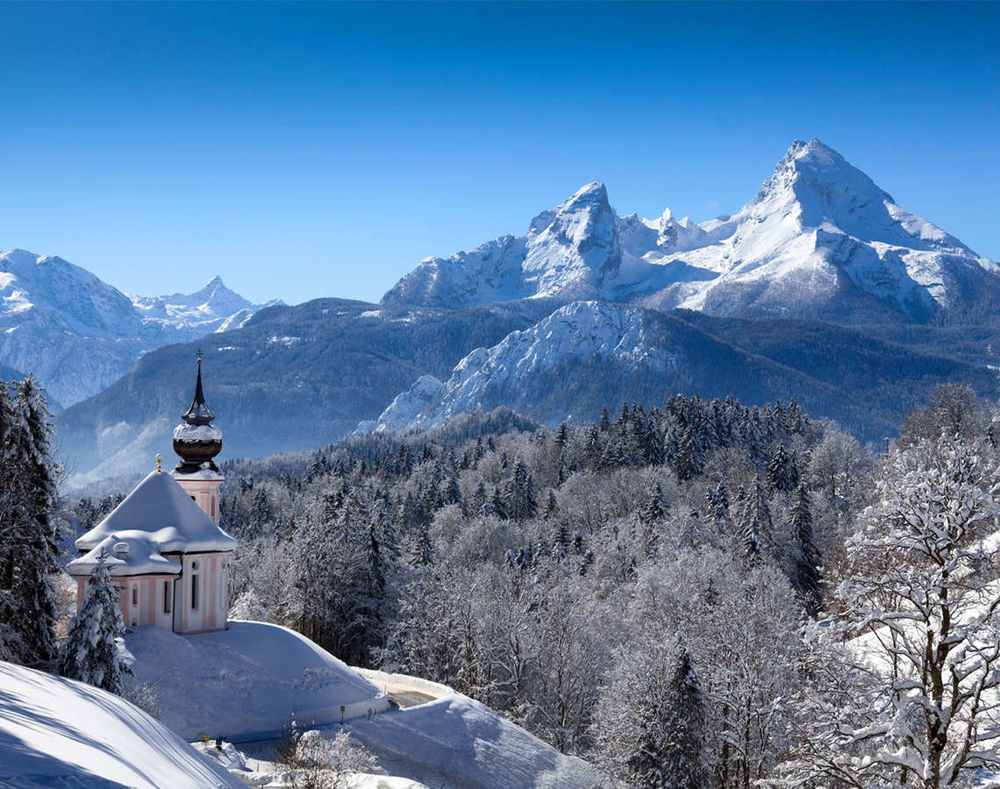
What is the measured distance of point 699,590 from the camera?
6372 centimetres

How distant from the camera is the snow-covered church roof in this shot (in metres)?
40.3

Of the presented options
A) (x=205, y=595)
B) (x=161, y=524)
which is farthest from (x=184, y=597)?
(x=161, y=524)

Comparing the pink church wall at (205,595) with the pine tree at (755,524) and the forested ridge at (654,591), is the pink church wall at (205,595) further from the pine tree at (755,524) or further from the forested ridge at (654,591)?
the pine tree at (755,524)

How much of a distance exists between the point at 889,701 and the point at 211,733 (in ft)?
83.0

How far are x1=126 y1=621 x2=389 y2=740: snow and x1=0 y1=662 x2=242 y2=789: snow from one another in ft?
57.1

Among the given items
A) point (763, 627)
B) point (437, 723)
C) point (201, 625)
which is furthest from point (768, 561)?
point (201, 625)

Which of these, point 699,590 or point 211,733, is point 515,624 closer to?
point 699,590

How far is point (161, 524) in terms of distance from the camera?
41219mm

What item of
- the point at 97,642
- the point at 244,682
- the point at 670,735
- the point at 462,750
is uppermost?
the point at 97,642

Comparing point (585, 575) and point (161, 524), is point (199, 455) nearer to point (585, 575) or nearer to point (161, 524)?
point (161, 524)

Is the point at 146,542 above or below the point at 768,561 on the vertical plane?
above

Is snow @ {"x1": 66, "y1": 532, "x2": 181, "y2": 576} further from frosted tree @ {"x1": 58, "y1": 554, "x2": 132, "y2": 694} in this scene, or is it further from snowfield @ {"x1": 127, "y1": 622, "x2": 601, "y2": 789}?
frosted tree @ {"x1": 58, "y1": 554, "x2": 132, "y2": 694}

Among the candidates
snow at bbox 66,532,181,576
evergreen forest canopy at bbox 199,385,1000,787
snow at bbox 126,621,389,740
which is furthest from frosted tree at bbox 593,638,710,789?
snow at bbox 66,532,181,576

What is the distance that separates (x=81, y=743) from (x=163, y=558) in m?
26.9
